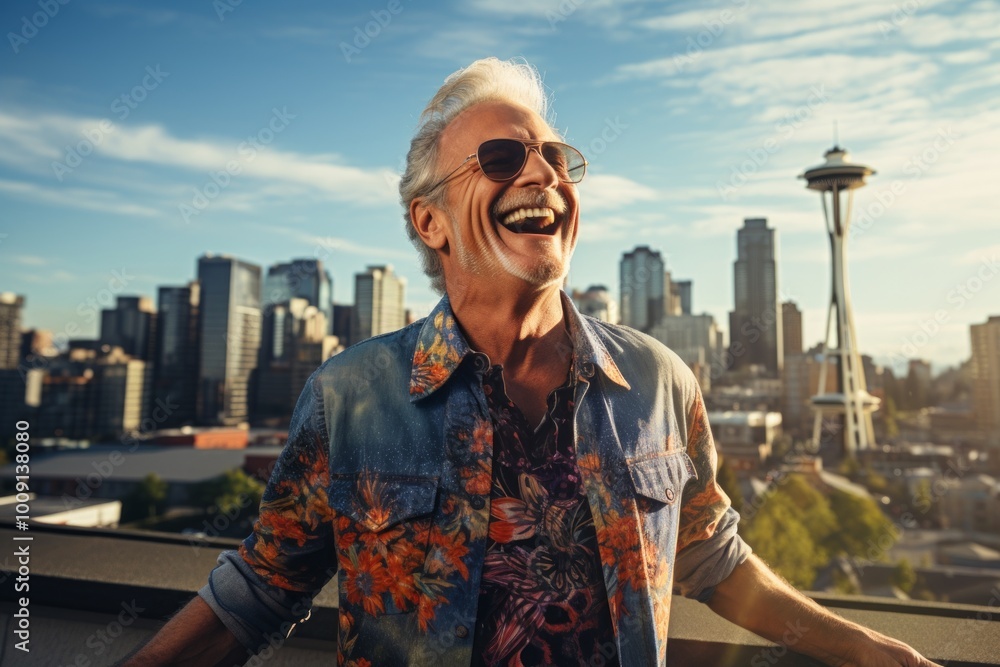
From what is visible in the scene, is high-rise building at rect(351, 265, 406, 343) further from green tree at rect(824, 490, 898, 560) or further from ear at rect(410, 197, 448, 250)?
ear at rect(410, 197, 448, 250)

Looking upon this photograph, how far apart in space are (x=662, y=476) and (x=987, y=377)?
27.0 meters

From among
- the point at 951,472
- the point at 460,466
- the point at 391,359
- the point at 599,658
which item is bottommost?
the point at 951,472

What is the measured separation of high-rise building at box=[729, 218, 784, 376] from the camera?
3538 cm

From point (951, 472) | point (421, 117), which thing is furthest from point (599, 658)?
point (951, 472)

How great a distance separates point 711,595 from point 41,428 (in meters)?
36.7

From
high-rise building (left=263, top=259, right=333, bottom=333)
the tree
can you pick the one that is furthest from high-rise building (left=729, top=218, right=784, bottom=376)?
high-rise building (left=263, top=259, right=333, bottom=333)

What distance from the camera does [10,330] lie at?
25.3 metres

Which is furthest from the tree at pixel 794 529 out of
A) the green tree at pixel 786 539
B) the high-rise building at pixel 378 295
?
the high-rise building at pixel 378 295

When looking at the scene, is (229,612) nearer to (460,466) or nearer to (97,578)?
(460,466)

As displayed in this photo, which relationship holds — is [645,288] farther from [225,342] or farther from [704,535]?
[704,535]

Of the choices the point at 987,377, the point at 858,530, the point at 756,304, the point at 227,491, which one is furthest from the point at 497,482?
the point at 756,304

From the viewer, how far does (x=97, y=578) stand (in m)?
1.39

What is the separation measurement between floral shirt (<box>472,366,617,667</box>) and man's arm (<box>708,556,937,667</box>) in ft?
0.83

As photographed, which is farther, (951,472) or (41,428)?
(41,428)
